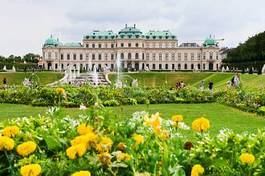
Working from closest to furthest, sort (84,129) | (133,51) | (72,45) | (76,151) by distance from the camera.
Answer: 1. (76,151)
2. (84,129)
3. (133,51)
4. (72,45)

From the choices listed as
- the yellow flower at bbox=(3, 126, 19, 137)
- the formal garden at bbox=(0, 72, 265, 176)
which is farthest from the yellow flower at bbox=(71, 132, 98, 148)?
the yellow flower at bbox=(3, 126, 19, 137)

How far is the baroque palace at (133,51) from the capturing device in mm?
113562

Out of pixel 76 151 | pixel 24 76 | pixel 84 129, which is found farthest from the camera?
pixel 24 76

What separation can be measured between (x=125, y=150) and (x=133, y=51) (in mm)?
110245

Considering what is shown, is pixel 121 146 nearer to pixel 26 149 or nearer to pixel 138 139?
pixel 138 139

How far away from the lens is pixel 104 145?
3.39 m

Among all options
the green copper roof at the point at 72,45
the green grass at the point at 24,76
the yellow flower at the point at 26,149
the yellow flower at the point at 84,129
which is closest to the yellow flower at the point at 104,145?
the yellow flower at the point at 84,129

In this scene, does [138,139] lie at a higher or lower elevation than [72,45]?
lower

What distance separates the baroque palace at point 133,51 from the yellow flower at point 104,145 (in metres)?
109

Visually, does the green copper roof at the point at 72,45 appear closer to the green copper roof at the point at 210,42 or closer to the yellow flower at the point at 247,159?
the green copper roof at the point at 210,42

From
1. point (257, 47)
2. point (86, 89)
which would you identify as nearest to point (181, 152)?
point (86, 89)

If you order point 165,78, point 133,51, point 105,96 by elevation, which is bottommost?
point 165,78

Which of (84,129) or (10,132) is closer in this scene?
(84,129)

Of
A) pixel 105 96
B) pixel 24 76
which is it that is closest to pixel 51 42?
pixel 24 76
